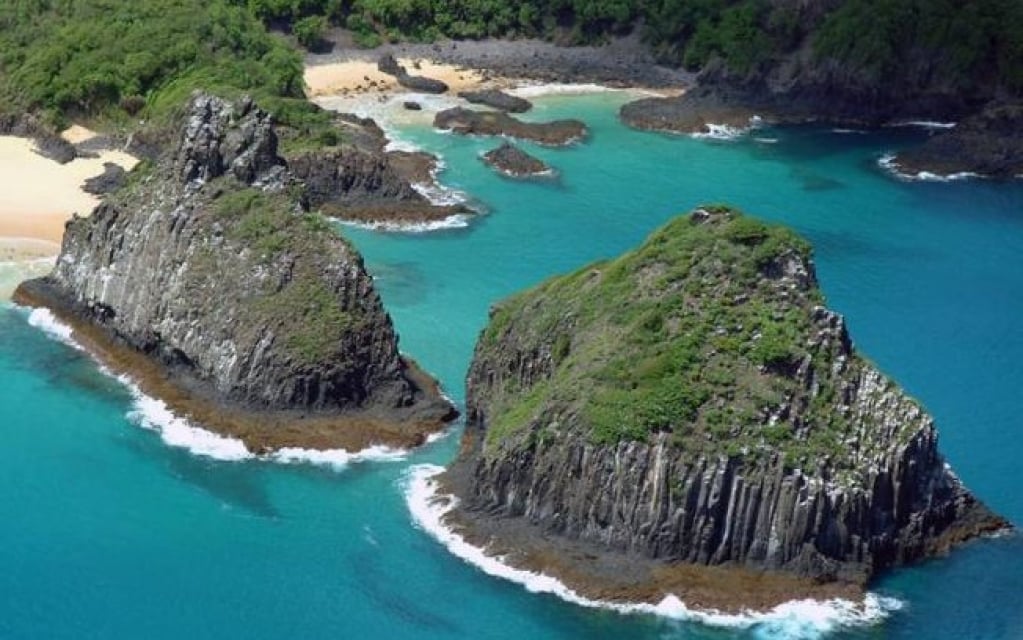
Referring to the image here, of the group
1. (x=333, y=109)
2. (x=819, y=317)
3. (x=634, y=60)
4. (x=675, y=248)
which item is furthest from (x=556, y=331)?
(x=634, y=60)

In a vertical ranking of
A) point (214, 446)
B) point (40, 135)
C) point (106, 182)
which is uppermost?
point (40, 135)

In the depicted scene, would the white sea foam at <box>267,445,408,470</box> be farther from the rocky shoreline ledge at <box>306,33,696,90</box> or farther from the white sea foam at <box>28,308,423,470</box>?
the rocky shoreline ledge at <box>306,33,696,90</box>

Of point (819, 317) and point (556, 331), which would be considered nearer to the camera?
point (819, 317)

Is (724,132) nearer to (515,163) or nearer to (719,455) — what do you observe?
(515,163)

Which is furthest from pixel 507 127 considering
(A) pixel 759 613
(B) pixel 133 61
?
(A) pixel 759 613

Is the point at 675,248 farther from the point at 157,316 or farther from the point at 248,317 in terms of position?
the point at 157,316

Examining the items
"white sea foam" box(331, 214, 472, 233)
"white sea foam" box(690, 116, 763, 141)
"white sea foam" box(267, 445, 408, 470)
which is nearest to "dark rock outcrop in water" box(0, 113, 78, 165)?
"white sea foam" box(331, 214, 472, 233)
